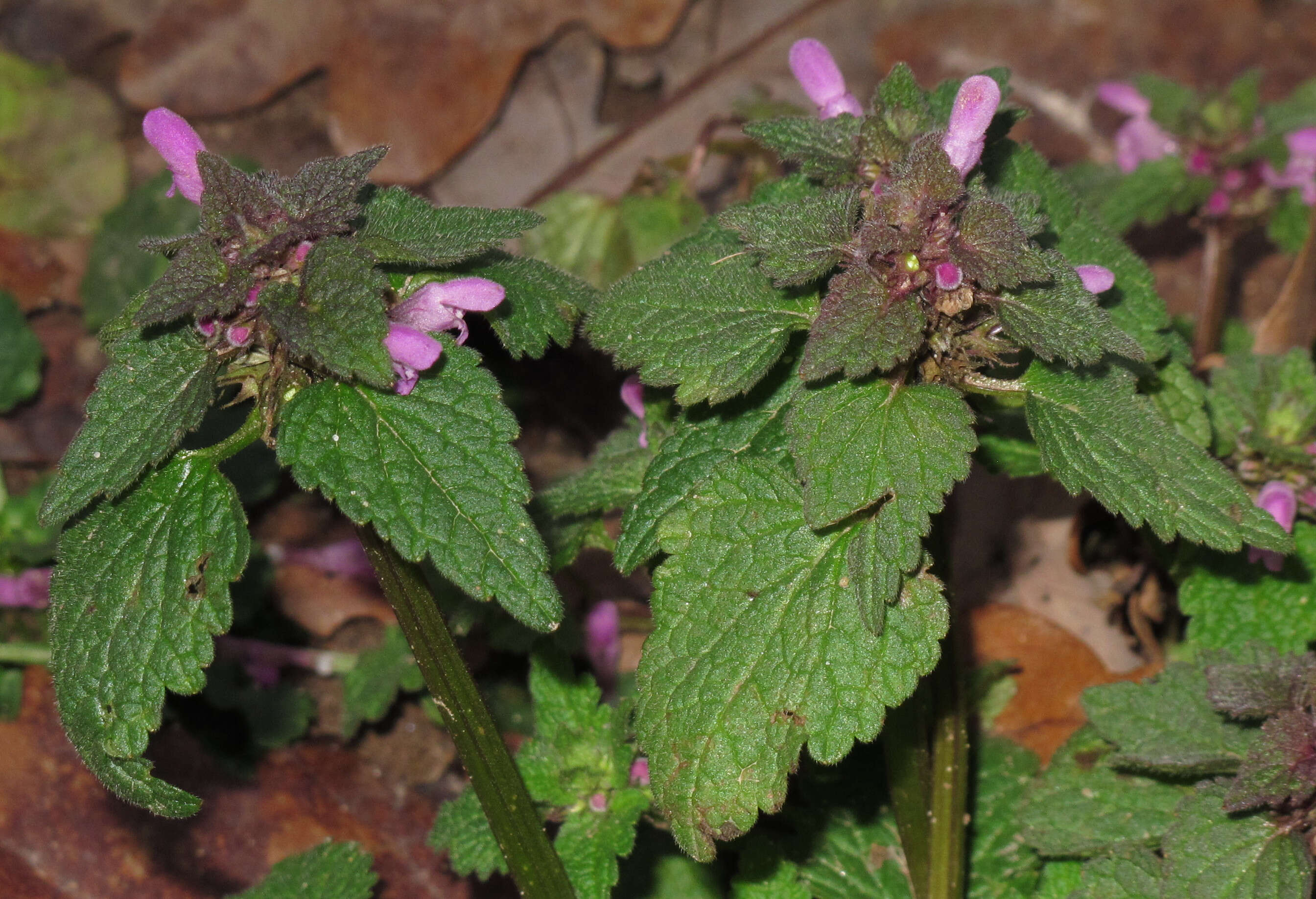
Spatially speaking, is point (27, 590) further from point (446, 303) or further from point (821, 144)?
point (821, 144)

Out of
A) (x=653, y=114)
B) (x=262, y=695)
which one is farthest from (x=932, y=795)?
(x=653, y=114)

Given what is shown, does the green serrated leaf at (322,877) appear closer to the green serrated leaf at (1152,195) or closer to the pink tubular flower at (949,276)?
the pink tubular flower at (949,276)

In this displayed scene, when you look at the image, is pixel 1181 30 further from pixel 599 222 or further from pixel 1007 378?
pixel 1007 378

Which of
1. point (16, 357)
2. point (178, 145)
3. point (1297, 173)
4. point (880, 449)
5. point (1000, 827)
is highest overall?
point (178, 145)

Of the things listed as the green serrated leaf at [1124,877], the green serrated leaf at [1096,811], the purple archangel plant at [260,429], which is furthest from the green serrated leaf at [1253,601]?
the purple archangel plant at [260,429]

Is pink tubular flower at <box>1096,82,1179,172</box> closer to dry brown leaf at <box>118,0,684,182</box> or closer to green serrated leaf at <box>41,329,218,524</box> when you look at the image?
dry brown leaf at <box>118,0,684,182</box>

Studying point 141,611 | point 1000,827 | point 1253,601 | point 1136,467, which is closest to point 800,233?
point 1136,467

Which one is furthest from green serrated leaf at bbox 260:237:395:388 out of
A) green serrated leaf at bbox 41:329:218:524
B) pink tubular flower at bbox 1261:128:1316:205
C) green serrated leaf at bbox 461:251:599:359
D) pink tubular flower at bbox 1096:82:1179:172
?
pink tubular flower at bbox 1261:128:1316:205
